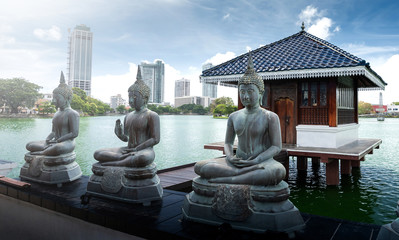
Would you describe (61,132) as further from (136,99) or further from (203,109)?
(203,109)

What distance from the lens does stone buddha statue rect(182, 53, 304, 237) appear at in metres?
3.27

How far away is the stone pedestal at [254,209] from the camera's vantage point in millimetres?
3219

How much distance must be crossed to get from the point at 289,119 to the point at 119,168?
→ 25.7 feet

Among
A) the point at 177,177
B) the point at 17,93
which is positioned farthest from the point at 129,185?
the point at 17,93

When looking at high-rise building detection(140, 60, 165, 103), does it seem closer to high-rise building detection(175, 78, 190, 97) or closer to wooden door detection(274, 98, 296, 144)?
wooden door detection(274, 98, 296, 144)

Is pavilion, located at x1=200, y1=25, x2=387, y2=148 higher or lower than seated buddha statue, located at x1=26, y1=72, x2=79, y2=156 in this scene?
higher

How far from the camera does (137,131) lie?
15.7 feet

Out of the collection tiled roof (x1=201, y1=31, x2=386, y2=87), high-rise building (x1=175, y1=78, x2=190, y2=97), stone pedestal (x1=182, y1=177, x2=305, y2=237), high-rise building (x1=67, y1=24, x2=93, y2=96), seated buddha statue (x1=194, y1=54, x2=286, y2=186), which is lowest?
stone pedestal (x1=182, y1=177, x2=305, y2=237)

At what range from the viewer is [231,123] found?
404 centimetres

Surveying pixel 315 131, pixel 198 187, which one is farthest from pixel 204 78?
pixel 198 187

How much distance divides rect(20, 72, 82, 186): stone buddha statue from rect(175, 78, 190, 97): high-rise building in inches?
3698

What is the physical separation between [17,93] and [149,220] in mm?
39053

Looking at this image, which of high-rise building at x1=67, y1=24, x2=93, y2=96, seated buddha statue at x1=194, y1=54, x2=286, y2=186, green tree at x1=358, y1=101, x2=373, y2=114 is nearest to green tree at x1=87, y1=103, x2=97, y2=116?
high-rise building at x1=67, y1=24, x2=93, y2=96

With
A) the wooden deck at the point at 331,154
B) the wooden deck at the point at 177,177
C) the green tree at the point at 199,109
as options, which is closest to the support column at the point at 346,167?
the wooden deck at the point at 331,154
